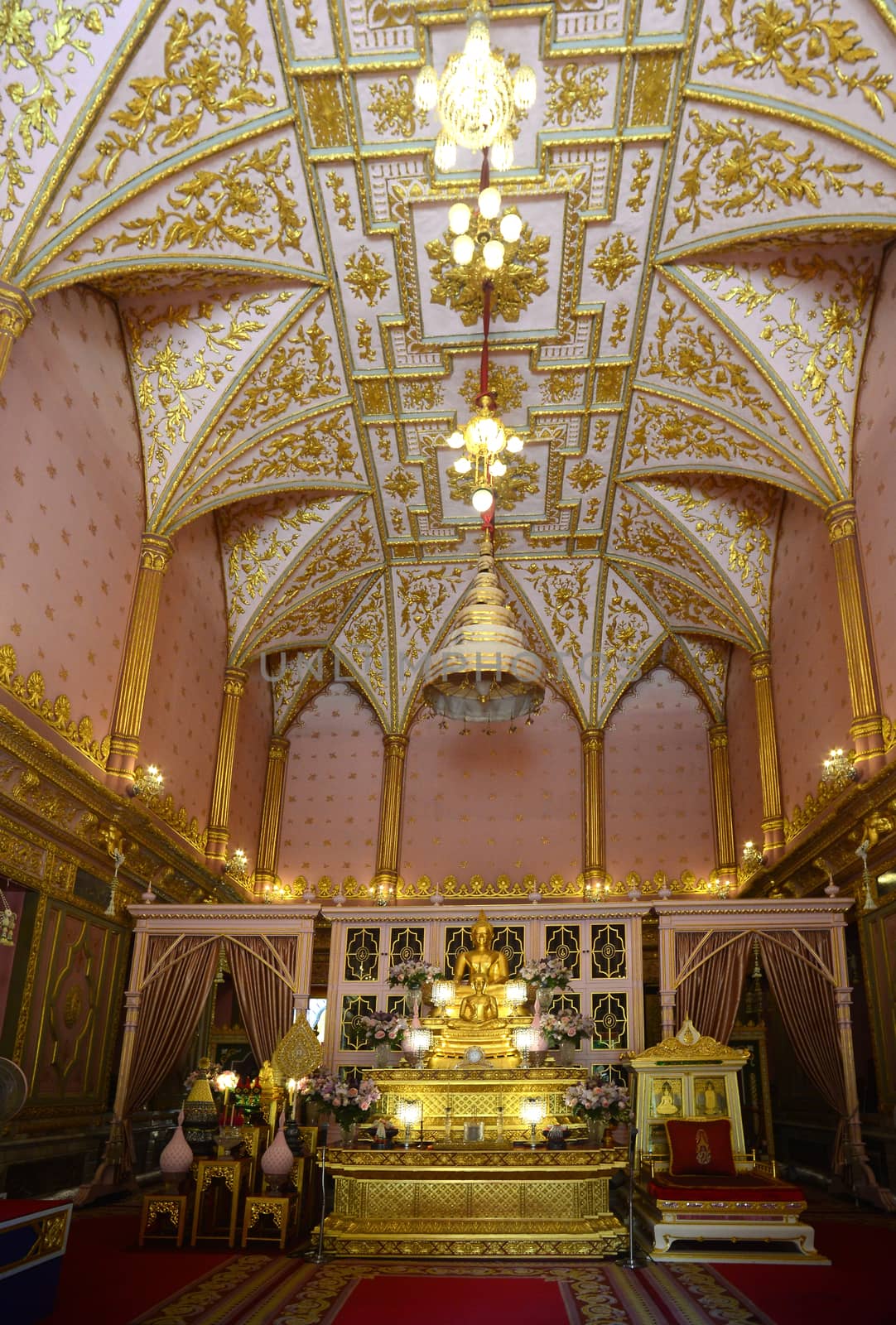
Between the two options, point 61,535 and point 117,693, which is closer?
point 61,535

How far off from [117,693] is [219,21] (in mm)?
7644

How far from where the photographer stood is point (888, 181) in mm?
9805

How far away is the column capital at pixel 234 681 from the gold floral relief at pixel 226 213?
7729 millimetres

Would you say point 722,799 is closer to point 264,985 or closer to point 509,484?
point 509,484

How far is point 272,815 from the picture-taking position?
19562 millimetres

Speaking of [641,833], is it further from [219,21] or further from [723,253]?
[219,21]

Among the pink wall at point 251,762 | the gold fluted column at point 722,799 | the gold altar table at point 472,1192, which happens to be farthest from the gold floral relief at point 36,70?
the gold fluted column at point 722,799

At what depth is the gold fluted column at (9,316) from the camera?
377 inches

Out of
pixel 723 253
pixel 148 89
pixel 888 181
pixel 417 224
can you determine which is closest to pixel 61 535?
pixel 148 89

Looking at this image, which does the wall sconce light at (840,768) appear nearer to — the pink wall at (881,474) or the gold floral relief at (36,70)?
the pink wall at (881,474)

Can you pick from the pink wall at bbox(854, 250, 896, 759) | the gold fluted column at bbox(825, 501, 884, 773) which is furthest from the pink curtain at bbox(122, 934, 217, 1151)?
the pink wall at bbox(854, 250, 896, 759)

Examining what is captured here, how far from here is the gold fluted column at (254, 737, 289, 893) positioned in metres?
19.1

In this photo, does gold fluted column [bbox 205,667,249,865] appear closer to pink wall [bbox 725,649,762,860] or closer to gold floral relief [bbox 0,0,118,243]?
pink wall [bbox 725,649,762,860]

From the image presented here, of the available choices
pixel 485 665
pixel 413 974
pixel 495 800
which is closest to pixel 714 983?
pixel 413 974
